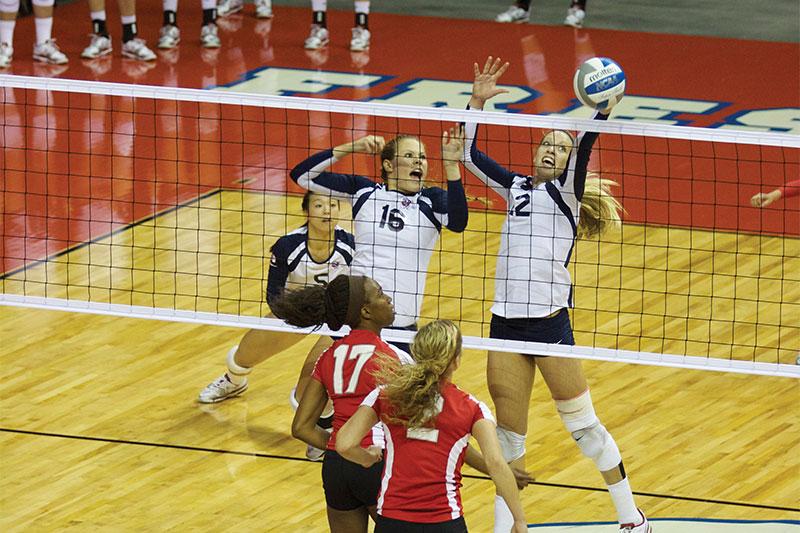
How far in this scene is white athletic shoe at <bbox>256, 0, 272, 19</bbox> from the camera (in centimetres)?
2047

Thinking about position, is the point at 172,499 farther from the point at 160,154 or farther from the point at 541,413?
the point at 160,154

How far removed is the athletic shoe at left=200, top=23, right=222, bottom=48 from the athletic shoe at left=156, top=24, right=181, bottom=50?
339 mm

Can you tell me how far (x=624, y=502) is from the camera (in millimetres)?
7340

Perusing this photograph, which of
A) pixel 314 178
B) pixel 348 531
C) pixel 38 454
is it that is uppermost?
pixel 314 178

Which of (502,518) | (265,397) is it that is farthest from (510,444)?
(265,397)

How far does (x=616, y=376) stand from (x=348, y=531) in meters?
3.81

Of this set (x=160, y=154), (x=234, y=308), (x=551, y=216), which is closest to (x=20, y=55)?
(x=160, y=154)

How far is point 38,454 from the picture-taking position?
8.52m

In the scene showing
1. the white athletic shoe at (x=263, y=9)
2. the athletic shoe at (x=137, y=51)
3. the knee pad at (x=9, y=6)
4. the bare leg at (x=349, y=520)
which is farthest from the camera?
the white athletic shoe at (x=263, y=9)

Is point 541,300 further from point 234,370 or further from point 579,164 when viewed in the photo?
point 234,370

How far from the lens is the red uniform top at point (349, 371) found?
616 cm

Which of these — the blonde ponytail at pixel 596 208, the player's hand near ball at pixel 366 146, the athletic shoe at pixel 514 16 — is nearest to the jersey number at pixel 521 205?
the blonde ponytail at pixel 596 208

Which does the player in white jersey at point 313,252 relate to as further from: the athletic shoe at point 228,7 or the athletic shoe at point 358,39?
the athletic shoe at point 228,7

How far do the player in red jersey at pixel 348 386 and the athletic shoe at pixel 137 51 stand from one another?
12.4 m
